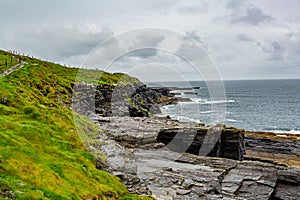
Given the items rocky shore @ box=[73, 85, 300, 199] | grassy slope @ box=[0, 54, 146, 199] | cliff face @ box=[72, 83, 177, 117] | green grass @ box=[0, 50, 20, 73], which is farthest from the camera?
cliff face @ box=[72, 83, 177, 117]

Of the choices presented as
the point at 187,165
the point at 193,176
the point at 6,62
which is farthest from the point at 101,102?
the point at 193,176

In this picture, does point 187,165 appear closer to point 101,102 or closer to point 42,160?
point 42,160

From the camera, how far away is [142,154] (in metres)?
35.9

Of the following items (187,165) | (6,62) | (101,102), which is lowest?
(187,165)

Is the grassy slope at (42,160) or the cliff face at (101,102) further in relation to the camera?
the cliff face at (101,102)

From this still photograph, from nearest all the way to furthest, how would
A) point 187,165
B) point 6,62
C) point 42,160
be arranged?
point 42,160
point 187,165
point 6,62

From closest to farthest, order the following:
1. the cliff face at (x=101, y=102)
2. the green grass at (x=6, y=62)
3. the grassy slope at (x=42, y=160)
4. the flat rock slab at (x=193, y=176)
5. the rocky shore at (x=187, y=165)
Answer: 1. the grassy slope at (x=42, y=160)
2. the flat rock slab at (x=193, y=176)
3. the rocky shore at (x=187, y=165)
4. the green grass at (x=6, y=62)
5. the cliff face at (x=101, y=102)

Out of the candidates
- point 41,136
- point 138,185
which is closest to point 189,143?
point 138,185

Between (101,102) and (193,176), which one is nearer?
(193,176)

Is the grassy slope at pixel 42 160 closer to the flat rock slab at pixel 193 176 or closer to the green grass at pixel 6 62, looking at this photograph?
the flat rock slab at pixel 193 176

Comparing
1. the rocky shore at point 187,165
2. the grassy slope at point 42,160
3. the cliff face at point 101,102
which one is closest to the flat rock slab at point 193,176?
the rocky shore at point 187,165

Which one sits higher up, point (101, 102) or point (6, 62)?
point (6, 62)

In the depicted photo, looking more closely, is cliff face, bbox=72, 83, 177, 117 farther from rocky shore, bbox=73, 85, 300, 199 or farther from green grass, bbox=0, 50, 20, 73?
green grass, bbox=0, 50, 20, 73

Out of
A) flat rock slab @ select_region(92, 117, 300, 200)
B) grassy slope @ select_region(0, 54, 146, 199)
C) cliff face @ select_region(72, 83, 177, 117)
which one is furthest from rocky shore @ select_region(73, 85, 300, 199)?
cliff face @ select_region(72, 83, 177, 117)
